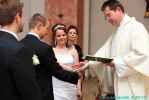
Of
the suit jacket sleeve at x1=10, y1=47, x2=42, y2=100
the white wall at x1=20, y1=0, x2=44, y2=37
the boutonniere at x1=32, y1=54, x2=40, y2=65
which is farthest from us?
the white wall at x1=20, y1=0, x2=44, y2=37

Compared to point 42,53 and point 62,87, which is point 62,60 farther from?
point 42,53

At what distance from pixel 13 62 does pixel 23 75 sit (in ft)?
0.29

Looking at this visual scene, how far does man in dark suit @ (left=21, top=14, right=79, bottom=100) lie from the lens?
3.05 meters

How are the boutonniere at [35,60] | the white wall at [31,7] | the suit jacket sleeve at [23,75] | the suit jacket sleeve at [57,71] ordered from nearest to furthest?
1. the suit jacket sleeve at [23,75]
2. the boutonniere at [35,60]
3. the suit jacket sleeve at [57,71]
4. the white wall at [31,7]

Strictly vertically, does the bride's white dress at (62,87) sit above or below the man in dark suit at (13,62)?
below

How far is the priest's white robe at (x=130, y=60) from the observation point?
348 centimetres

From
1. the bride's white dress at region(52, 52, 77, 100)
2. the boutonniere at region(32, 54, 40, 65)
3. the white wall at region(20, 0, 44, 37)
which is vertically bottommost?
the bride's white dress at region(52, 52, 77, 100)

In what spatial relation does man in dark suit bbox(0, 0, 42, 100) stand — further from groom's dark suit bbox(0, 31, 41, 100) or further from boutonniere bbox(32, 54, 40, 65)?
boutonniere bbox(32, 54, 40, 65)

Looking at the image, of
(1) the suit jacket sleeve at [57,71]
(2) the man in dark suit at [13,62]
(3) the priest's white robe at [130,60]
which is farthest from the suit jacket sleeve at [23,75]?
(3) the priest's white robe at [130,60]

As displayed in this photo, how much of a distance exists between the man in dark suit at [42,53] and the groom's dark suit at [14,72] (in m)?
0.80

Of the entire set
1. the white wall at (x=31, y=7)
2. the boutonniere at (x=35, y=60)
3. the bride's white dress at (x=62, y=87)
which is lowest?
the bride's white dress at (x=62, y=87)

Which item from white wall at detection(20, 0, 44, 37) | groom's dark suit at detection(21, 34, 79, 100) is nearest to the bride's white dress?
groom's dark suit at detection(21, 34, 79, 100)

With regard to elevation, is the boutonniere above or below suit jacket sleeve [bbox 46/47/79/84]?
above

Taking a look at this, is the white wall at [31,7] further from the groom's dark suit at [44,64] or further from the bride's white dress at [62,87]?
the groom's dark suit at [44,64]
